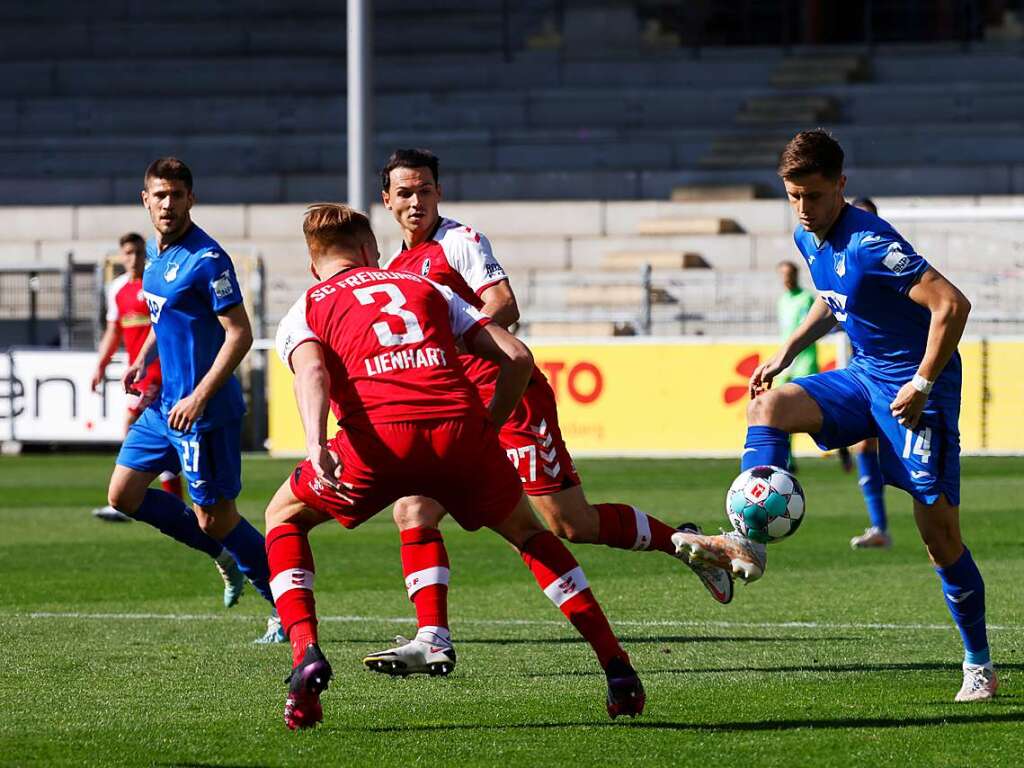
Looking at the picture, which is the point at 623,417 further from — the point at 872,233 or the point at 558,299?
the point at 872,233

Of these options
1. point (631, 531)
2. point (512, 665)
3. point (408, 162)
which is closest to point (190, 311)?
point (408, 162)

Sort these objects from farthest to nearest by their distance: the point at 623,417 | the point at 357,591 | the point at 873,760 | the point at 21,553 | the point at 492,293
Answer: the point at 623,417 < the point at 21,553 < the point at 357,591 < the point at 492,293 < the point at 873,760

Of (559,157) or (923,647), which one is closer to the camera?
(923,647)

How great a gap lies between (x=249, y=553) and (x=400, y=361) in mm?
2868

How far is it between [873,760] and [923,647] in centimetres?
247


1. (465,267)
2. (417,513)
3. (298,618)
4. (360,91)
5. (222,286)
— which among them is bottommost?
(298,618)

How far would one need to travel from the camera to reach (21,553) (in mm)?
12133

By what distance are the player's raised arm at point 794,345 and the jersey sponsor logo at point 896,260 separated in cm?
51

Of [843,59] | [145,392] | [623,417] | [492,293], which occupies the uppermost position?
[843,59]

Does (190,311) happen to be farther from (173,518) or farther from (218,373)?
(173,518)

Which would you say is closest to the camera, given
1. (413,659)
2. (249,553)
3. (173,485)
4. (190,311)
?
(413,659)

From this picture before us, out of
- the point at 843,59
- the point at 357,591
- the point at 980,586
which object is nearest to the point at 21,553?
the point at 357,591

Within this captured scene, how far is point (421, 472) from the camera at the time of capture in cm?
570

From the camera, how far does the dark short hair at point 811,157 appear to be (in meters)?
6.29
